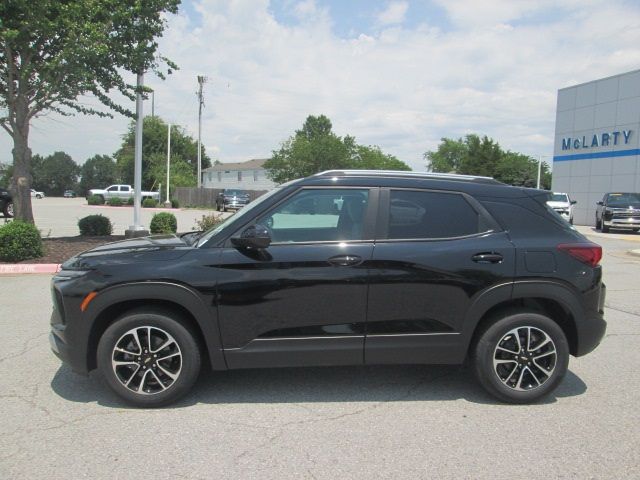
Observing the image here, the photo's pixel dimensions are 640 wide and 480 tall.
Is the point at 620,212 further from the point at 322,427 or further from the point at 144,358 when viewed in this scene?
the point at 144,358

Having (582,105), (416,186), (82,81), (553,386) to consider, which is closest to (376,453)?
(553,386)

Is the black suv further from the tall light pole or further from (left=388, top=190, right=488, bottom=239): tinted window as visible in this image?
the tall light pole

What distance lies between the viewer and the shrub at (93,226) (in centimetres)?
1449

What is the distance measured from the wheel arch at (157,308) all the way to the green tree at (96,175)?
131568 millimetres

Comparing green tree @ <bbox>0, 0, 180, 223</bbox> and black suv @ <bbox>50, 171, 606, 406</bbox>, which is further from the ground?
green tree @ <bbox>0, 0, 180, 223</bbox>

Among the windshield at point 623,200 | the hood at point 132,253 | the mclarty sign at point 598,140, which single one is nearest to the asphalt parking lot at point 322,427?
the hood at point 132,253

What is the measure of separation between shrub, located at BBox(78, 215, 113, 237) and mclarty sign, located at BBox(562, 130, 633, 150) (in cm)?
2825

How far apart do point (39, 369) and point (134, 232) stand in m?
9.58

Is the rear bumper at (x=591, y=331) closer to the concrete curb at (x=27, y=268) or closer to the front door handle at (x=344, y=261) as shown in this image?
the front door handle at (x=344, y=261)

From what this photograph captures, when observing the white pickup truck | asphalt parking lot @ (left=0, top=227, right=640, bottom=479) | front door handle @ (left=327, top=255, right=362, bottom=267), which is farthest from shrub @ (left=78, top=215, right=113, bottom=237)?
the white pickup truck

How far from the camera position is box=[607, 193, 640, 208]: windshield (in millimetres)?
24297

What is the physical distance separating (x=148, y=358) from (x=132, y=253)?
0.81 m

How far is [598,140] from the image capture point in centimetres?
3203

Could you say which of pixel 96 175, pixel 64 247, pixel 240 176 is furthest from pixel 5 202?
pixel 96 175
